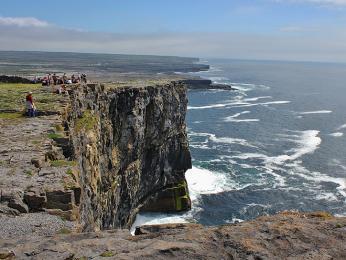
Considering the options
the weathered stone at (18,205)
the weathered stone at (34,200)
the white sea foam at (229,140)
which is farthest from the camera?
the white sea foam at (229,140)

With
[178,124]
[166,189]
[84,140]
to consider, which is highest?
[84,140]

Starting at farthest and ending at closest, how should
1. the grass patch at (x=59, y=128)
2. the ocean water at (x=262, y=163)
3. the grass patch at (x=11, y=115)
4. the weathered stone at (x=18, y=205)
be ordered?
the ocean water at (x=262, y=163) < the grass patch at (x=11, y=115) < the grass patch at (x=59, y=128) < the weathered stone at (x=18, y=205)

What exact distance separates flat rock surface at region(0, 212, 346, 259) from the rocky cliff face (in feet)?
23.4

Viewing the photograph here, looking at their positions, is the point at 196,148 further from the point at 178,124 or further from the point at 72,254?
the point at 72,254

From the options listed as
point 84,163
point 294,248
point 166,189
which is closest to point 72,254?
point 294,248

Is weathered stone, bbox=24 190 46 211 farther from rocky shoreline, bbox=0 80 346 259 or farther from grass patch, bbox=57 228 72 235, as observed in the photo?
grass patch, bbox=57 228 72 235

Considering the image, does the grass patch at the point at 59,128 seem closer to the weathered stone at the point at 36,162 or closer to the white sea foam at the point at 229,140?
the weathered stone at the point at 36,162

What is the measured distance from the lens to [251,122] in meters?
110

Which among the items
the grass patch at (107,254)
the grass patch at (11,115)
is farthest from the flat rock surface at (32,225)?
the grass patch at (11,115)

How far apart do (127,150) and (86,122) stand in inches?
583

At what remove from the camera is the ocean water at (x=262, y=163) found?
58.1 meters

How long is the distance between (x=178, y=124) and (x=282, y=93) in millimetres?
122760

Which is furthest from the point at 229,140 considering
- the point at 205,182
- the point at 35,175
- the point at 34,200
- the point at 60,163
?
the point at 34,200

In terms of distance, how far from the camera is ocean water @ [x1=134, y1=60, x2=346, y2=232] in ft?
190
